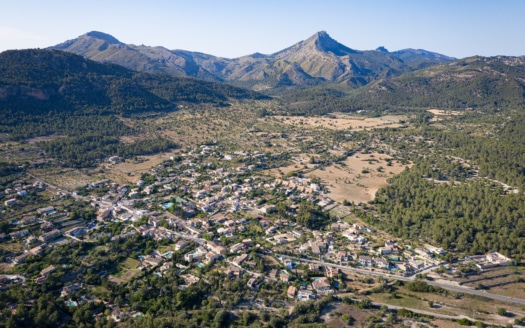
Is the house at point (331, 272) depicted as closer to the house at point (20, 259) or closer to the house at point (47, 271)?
the house at point (47, 271)

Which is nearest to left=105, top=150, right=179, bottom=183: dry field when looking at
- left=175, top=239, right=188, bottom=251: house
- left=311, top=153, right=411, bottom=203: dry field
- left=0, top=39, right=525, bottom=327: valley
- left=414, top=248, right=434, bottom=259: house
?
left=0, top=39, right=525, bottom=327: valley

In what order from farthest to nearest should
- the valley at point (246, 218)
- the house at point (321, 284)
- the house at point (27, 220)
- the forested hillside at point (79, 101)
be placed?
the forested hillside at point (79, 101), the house at point (27, 220), the house at point (321, 284), the valley at point (246, 218)

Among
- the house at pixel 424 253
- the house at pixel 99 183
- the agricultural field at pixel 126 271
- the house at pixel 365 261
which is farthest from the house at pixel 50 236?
the house at pixel 424 253

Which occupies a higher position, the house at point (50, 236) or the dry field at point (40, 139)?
the dry field at point (40, 139)

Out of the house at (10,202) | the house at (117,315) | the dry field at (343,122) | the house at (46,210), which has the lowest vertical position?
the house at (117,315)

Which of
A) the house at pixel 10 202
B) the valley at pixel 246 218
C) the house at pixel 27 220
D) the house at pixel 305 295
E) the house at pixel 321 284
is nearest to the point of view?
the valley at pixel 246 218

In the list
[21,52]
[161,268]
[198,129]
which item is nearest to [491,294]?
[161,268]

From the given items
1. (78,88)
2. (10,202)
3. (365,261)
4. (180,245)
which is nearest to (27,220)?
(10,202)
